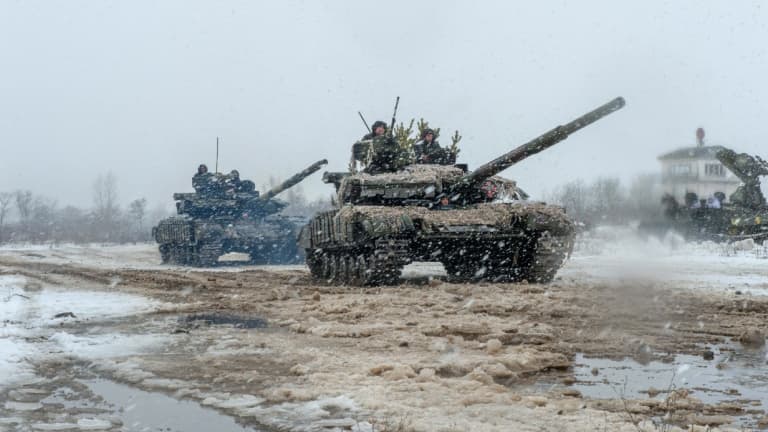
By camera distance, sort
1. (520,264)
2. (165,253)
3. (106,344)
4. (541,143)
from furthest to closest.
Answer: (165,253) < (520,264) < (541,143) < (106,344)

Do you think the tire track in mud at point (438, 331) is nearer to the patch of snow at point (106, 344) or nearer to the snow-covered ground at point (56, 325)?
the patch of snow at point (106, 344)

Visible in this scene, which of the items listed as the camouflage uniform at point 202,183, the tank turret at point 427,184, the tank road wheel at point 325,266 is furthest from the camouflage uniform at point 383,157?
the camouflage uniform at point 202,183

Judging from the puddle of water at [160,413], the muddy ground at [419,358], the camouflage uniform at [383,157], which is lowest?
the puddle of water at [160,413]

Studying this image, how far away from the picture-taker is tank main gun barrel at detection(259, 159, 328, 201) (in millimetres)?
24531

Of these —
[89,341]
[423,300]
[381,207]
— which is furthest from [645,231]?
[89,341]

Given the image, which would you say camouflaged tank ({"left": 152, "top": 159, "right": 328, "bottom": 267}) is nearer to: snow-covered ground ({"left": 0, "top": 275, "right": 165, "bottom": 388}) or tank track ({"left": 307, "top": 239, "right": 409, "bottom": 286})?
tank track ({"left": 307, "top": 239, "right": 409, "bottom": 286})

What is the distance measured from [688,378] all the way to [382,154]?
1029 centimetres

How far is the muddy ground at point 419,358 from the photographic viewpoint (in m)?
5.08

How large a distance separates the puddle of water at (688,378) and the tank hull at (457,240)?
6972 mm

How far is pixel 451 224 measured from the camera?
46.5 ft

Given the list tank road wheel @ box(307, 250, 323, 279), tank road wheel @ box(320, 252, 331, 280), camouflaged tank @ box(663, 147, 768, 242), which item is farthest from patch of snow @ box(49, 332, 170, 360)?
camouflaged tank @ box(663, 147, 768, 242)

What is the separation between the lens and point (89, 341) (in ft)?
27.3

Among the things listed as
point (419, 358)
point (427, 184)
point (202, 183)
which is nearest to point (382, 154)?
point (427, 184)

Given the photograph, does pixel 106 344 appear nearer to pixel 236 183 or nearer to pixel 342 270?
pixel 342 270
